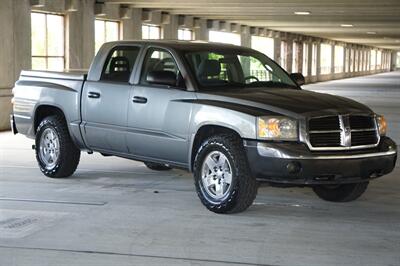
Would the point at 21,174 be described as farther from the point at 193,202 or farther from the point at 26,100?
the point at 193,202

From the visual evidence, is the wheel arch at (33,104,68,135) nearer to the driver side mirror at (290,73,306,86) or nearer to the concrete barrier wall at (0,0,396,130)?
the driver side mirror at (290,73,306,86)

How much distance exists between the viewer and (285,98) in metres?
7.17

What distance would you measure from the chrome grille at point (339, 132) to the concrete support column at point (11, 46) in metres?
10.0

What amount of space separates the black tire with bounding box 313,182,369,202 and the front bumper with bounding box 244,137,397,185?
31.0 inches

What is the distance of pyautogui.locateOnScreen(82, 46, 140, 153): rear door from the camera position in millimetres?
8070

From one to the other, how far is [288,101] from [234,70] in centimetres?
117

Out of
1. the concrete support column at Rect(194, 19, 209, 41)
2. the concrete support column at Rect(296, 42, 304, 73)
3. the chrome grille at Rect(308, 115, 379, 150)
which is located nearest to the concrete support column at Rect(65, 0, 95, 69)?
the concrete support column at Rect(194, 19, 209, 41)

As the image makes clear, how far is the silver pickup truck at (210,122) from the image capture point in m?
6.70

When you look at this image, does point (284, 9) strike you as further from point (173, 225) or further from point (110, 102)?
point (173, 225)

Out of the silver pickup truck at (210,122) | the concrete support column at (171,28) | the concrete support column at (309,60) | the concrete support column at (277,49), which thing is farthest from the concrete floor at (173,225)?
the concrete support column at (309,60)

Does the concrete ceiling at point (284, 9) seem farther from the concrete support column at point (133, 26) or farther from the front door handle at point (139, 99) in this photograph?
the front door handle at point (139, 99)

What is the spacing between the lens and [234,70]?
316 inches

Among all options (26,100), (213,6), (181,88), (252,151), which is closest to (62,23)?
(213,6)

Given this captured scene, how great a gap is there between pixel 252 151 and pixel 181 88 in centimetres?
128
